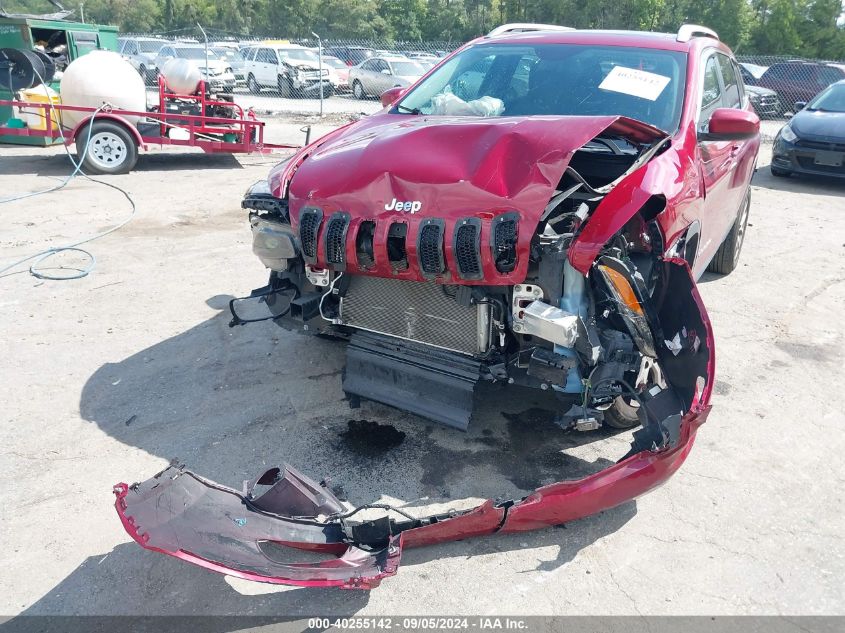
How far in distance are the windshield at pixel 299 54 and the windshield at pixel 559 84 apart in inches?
806

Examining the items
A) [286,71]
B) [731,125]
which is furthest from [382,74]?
[731,125]

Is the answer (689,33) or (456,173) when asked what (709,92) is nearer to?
(689,33)

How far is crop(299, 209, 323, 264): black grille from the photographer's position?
11.3ft

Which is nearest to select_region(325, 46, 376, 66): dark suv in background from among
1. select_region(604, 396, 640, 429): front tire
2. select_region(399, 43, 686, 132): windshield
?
select_region(399, 43, 686, 132): windshield

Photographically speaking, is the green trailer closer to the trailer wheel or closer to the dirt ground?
the trailer wheel

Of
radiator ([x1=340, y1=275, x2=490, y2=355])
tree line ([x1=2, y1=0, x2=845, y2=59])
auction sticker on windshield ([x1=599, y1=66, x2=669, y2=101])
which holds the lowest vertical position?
radiator ([x1=340, y1=275, x2=490, y2=355])

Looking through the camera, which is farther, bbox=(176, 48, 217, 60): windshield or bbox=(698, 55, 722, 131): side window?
bbox=(176, 48, 217, 60): windshield

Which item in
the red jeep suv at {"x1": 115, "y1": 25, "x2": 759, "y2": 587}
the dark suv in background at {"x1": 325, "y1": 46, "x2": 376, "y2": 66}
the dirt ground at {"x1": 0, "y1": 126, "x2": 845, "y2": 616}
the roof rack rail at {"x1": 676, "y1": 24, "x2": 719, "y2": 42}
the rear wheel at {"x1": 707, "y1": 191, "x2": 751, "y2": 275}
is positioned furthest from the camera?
the dark suv in background at {"x1": 325, "y1": 46, "x2": 376, "y2": 66}

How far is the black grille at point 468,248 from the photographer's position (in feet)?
10.2

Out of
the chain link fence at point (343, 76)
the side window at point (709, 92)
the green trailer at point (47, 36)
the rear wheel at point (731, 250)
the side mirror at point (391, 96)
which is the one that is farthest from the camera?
the chain link fence at point (343, 76)

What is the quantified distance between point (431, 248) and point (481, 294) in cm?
33

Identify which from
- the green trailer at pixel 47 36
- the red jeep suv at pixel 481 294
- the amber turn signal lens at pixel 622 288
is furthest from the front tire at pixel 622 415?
the green trailer at pixel 47 36

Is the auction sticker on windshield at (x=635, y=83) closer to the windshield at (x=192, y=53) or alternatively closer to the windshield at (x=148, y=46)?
the windshield at (x=192, y=53)

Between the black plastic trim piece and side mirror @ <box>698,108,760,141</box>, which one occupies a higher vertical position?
side mirror @ <box>698,108,760,141</box>
